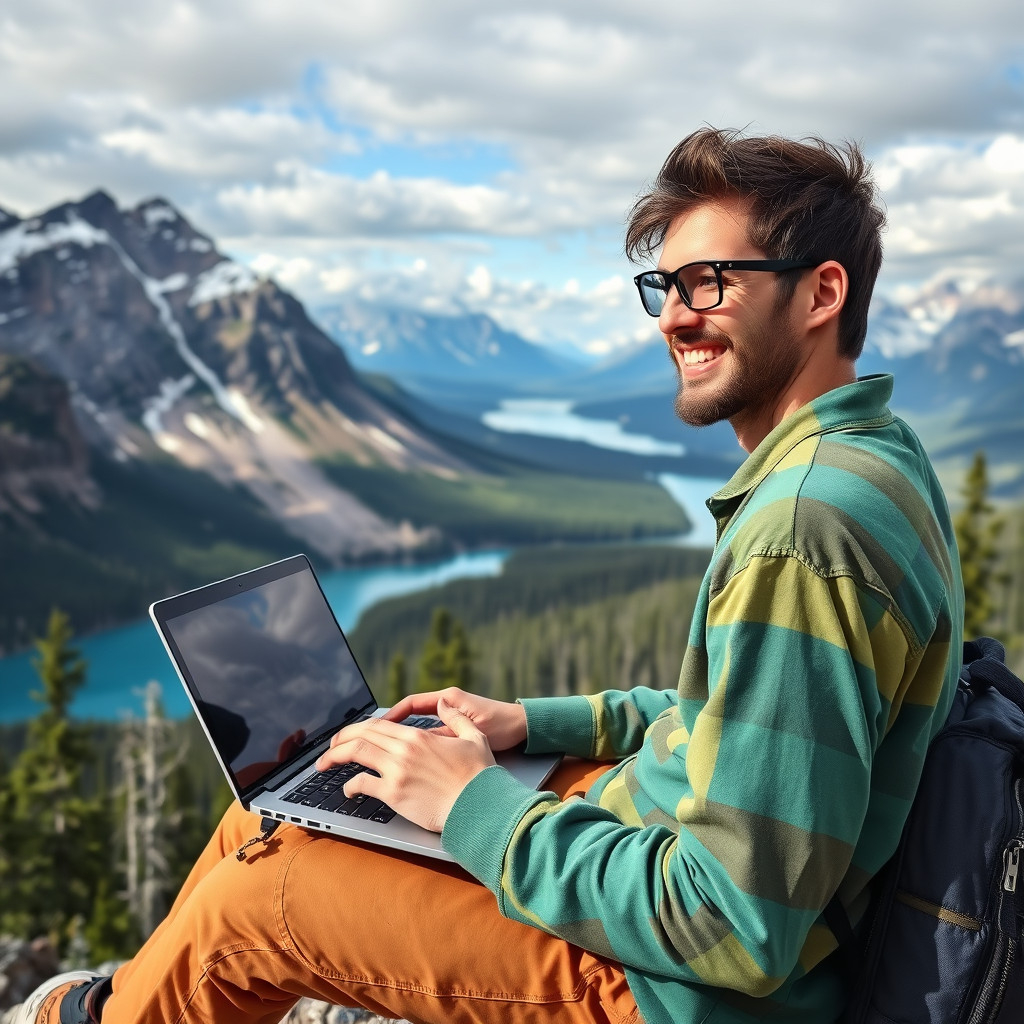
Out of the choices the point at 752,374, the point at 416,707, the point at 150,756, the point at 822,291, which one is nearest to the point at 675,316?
the point at 752,374

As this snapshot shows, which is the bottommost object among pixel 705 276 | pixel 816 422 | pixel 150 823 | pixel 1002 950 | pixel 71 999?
pixel 150 823

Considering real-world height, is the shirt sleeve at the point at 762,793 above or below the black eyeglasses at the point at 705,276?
below

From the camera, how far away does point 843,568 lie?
75.4 inches

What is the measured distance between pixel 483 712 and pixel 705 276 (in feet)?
4.94

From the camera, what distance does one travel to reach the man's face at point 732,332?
2494 millimetres

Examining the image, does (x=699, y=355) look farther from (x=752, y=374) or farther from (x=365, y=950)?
(x=365, y=950)

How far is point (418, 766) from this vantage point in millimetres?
2467

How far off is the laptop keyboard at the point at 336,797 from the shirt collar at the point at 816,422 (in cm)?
109

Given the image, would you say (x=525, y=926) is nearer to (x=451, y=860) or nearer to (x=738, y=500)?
(x=451, y=860)

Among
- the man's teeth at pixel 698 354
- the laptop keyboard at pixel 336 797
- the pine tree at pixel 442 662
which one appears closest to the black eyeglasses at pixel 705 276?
the man's teeth at pixel 698 354

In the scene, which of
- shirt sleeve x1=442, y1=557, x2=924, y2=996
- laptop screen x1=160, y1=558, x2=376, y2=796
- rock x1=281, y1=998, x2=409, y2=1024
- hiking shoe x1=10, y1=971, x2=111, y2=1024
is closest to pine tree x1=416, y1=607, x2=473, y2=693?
rock x1=281, y1=998, x2=409, y2=1024

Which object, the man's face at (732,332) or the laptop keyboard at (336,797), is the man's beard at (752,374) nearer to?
the man's face at (732,332)

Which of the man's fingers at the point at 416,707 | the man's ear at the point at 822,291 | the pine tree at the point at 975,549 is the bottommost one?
the pine tree at the point at 975,549

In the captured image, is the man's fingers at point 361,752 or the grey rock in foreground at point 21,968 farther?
the grey rock in foreground at point 21,968
